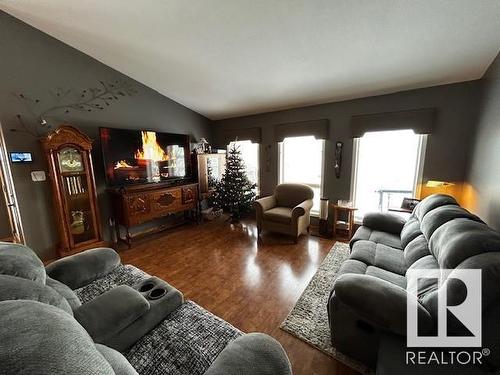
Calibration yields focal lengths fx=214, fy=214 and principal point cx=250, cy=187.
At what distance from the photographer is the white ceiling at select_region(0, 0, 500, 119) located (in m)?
1.75

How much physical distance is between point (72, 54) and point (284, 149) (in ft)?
11.6

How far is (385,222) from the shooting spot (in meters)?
2.51

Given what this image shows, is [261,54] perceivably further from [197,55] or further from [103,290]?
[103,290]

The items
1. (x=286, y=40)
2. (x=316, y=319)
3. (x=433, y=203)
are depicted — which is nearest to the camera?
(x=316, y=319)

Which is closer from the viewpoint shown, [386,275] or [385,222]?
[386,275]

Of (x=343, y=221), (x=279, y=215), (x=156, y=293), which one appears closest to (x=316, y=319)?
(x=156, y=293)

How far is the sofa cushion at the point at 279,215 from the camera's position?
3.32m

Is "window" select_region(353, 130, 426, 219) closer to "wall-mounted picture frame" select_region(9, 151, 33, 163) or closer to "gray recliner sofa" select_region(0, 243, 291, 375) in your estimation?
"gray recliner sofa" select_region(0, 243, 291, 375)

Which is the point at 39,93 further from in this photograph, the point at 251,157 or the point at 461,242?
the point at 461,242

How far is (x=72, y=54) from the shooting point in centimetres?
291

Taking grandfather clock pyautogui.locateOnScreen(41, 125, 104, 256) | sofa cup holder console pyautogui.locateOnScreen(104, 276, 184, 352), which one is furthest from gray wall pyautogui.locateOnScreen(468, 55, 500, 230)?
grandfather clock pyautogui.locateOnScreen(41, 125, 104, 256)

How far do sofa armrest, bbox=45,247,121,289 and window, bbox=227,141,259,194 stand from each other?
126 inches

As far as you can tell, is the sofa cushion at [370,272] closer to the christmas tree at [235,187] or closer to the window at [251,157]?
the christmas tree at [235,187]

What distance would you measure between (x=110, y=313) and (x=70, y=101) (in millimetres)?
3148
